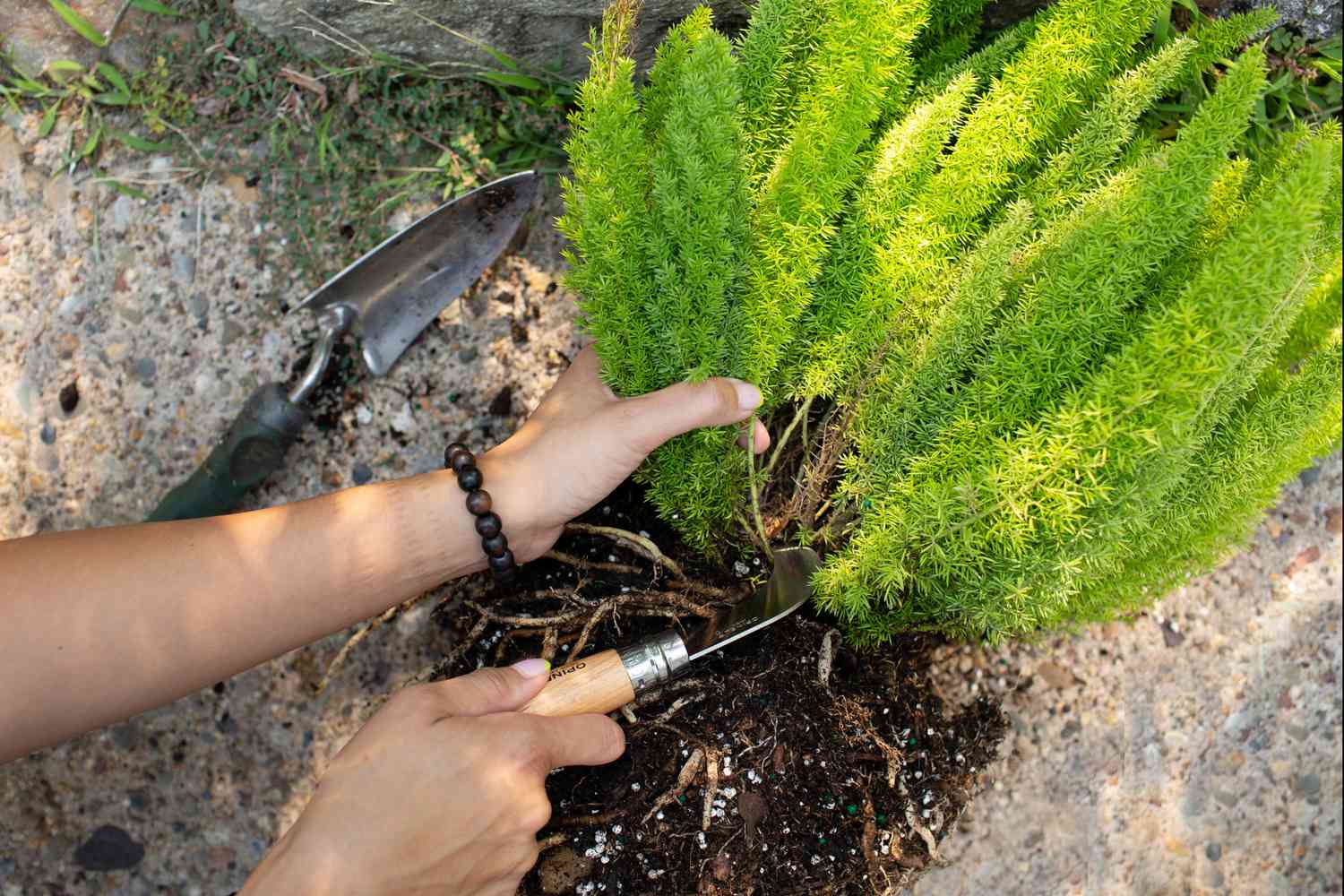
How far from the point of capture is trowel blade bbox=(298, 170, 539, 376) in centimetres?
145

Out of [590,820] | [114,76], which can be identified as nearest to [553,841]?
[590,820]

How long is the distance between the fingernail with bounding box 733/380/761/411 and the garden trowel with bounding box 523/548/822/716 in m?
0.22

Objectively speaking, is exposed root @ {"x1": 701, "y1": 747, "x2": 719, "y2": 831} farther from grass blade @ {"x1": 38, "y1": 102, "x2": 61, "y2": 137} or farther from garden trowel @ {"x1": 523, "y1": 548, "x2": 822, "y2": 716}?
grass blade @ {"x1": 38, "y1": 102, "x2": 61, "y2": 137}

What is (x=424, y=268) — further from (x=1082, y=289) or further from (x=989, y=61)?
(x=1082, y=289)

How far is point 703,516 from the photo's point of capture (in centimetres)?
114

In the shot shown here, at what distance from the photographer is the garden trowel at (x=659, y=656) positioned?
1.06 m

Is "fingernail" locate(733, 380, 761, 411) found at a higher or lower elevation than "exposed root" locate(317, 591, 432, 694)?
higher

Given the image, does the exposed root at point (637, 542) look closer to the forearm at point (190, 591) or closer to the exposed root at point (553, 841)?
the forearm at point (190, 591)

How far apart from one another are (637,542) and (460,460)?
250 millimetres

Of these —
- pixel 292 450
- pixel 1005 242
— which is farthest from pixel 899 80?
pixel 292 450

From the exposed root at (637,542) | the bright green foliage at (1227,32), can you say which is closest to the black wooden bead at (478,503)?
the exposed root at (637,542)

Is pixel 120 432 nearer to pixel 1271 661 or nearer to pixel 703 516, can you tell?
pixel 703 516

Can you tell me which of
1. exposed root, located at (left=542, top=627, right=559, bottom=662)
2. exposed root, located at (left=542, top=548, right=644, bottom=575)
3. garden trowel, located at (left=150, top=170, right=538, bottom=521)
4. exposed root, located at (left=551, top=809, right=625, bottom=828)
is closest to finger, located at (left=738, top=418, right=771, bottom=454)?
exposed root, located at (left=542, top=548, right=644, bottom=575)

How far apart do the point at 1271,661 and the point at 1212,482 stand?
716 millimetres
